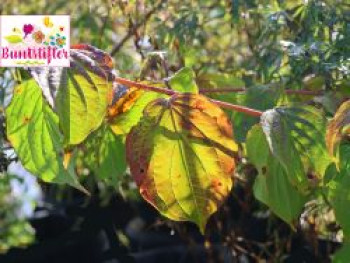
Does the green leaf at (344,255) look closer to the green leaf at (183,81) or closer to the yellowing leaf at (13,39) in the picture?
the green leaf at (183,81)

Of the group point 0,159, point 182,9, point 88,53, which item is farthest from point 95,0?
point 88,53

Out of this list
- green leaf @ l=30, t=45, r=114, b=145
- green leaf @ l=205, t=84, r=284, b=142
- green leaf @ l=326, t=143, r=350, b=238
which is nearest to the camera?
green leaf @ l=30, t=45, r=114, b=145

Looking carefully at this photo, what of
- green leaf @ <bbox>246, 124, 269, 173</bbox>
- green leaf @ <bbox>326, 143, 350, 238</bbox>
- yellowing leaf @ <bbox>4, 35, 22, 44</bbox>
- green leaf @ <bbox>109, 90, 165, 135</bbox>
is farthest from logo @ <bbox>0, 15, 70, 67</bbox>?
green leaf @ <bbox>326, 143, 350, 238</bbox>

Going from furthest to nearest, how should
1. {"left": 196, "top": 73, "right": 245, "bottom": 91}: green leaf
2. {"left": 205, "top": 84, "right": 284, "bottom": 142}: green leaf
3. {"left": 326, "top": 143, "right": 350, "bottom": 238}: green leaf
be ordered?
{"left": 196, "top": 73, "right": 245, "bottom": 91}: green leaf < {"left": 205, "top": 84, "right": 284, "bottom": 142}: green leaf < {"left": 326, "top": 143, "right": 350, "bottom": 238}: green leaf

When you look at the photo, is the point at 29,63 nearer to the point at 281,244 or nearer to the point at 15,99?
the point at 15,99

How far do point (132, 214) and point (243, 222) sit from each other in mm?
437

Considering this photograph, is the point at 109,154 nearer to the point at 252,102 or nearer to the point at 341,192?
the point at 252,102

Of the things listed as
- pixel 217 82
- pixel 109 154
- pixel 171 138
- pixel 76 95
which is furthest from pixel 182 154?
pixel 217 82

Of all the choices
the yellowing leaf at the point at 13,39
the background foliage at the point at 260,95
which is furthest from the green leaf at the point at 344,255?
the yellowing leaf at the point at 13,39

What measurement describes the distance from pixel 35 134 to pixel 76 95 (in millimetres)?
102

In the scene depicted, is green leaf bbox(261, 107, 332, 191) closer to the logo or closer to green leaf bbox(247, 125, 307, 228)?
green leaf bbox(247, 125, 307, 228)

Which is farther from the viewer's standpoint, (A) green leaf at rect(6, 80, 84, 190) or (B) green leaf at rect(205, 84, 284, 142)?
(B) green leaf at rect(205, 84, 284, 142)

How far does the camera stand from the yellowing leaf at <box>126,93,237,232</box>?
0.76m

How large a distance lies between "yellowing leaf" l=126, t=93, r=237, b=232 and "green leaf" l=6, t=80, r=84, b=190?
0.31ft
